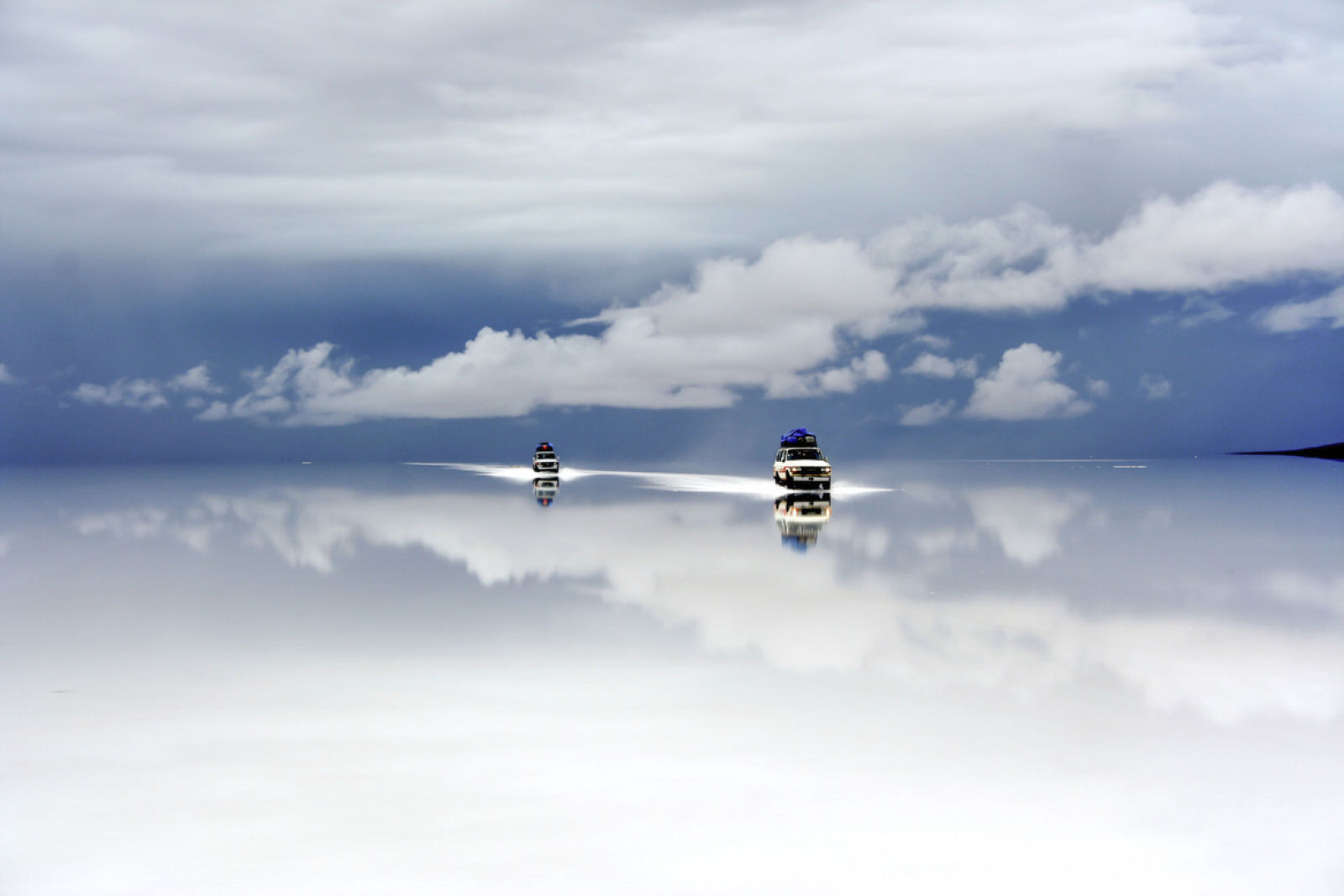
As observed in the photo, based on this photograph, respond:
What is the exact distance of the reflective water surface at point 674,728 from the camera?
301 inches

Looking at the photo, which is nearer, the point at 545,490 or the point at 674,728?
the point at 674,728

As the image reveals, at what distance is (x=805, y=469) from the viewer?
64.2 metres

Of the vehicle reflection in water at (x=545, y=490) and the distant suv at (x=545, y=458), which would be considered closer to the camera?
the vehicle reflection in water at (x=545, y=490)

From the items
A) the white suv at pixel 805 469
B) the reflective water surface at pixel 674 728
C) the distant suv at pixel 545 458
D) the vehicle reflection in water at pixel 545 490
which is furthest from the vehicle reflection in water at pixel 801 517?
the distant suv at pixel 545 458

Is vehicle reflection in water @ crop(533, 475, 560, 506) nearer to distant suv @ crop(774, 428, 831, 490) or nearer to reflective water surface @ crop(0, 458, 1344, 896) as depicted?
distant suv @ crop(774, 428, 831, 490)

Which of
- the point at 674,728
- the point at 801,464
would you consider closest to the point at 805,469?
the point at 801,464

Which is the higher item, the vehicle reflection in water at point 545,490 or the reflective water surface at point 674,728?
the reflective water surface at point 674,728

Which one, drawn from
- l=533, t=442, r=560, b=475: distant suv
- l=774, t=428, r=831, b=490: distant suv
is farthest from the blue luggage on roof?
l=533, t=442, r=560, b=475: distant suv

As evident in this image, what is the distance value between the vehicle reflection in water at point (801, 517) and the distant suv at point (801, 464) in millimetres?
1118

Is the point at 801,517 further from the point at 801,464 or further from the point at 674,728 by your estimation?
the point at 674,728

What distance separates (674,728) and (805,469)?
177 feet

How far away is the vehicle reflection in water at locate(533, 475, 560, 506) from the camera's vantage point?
2276 inches

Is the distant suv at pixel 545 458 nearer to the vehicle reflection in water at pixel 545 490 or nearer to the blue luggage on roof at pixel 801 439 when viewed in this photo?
the vehicle reflection in water at pixel 545 490

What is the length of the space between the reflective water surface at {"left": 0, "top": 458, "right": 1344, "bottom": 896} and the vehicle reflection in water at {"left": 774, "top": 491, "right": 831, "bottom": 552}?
6.40m
